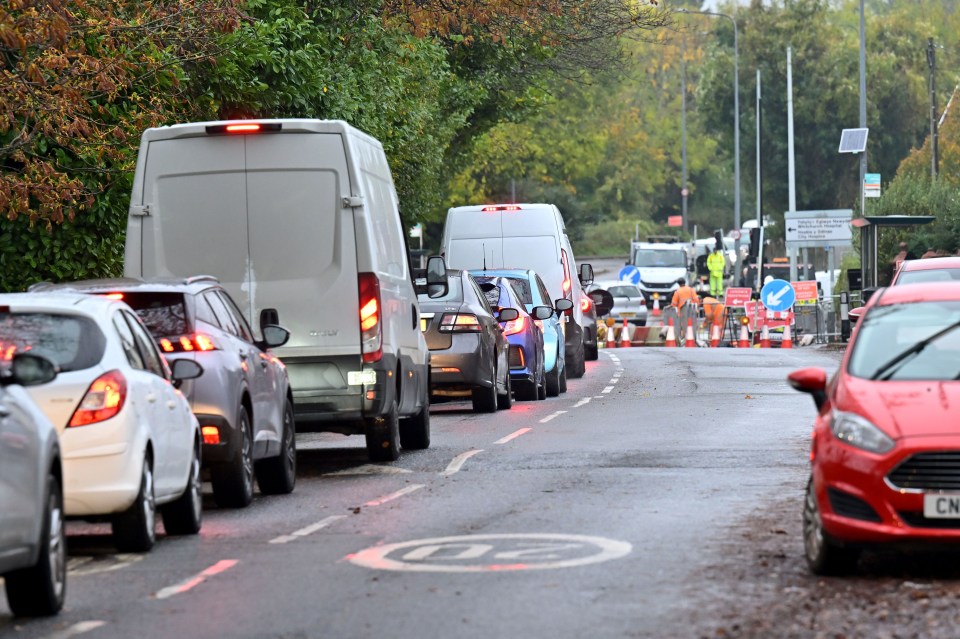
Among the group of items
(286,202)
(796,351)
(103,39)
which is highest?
(103,39)

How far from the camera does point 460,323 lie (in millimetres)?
22594

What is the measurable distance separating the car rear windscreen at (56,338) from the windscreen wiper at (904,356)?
4150mm

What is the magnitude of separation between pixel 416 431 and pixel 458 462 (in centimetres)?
173

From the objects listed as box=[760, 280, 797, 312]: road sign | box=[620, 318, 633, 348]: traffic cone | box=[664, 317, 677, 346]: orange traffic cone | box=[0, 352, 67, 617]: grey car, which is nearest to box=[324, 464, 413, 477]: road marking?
box=[0, 352, 67, 617]: grey car

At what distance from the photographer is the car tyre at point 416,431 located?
18.9 metres

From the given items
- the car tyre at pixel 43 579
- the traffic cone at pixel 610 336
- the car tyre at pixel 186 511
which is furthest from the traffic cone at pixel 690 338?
the car tyre at pixel 43 579

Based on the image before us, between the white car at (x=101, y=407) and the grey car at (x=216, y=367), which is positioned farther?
the grey car at (x=216, y=367)

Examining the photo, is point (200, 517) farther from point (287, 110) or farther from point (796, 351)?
point (796, 351)

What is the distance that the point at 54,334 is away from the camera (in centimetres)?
1135

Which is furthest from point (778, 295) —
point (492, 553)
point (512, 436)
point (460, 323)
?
point (492, 553)

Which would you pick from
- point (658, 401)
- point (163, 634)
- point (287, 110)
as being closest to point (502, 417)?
point (658, 401)

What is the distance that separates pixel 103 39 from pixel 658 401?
1068 centimetres

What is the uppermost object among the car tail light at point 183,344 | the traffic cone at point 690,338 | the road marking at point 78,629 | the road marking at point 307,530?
the car tail light at point 183,344

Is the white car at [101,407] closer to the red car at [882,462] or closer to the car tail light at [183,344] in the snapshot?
the car tail light at [183,344]
